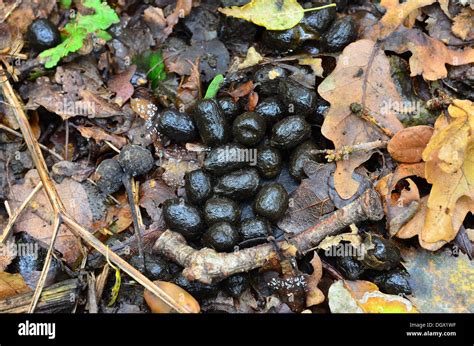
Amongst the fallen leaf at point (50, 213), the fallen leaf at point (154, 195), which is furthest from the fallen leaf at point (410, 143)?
the fallen leaf at point (50, 213)

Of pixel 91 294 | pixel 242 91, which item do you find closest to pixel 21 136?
pixel 91 294

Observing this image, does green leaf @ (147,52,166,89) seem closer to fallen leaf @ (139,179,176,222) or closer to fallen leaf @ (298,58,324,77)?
fallen leaf @ (139,179,176,222)

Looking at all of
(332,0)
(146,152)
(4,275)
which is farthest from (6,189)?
(332,0)

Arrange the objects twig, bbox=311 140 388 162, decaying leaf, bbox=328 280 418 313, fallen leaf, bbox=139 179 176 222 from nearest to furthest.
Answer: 1. decaying leaf, bbox=328 280 418 313
2. twig, bbox=311 140 388 162
3. fallen leaf, bbox=139 179 176 222

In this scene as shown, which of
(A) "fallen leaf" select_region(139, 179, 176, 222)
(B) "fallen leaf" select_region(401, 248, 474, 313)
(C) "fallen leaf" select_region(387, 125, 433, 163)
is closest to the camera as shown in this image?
(B) "fallen leaf" select_region(401, 248, 474, 313)

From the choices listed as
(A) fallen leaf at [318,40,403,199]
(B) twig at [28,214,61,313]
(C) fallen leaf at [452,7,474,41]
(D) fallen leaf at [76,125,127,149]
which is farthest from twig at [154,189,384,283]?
(C) fallen leaf at [452,7,474,41]

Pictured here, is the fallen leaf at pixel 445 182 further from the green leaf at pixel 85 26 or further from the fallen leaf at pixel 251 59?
the green leaf at pixel 85 26
